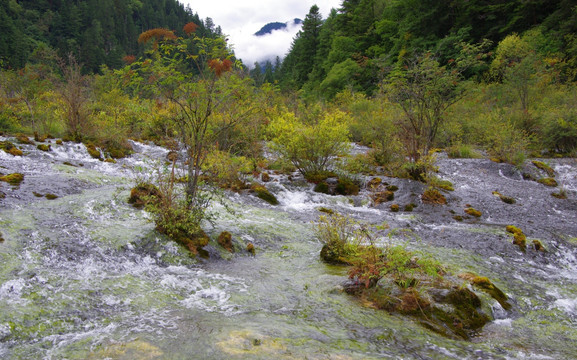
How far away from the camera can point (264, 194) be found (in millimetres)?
13008

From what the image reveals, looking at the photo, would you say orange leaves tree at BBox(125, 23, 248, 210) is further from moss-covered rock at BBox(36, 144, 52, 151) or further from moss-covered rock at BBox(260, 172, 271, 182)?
moss-covered rock at BBox(36, 144, 52, 151)

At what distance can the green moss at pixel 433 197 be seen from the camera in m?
12.9

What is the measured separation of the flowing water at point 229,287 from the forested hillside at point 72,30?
62.4m

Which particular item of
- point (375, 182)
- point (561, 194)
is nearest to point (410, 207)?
point (375, 182)

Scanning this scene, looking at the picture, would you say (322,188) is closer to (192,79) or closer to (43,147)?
(192,79)

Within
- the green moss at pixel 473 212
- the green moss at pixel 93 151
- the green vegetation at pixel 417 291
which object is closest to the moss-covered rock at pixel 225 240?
the green vegetation at pixel 417 291

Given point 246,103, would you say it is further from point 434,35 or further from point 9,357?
point 434,35

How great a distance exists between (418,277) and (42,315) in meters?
5.26

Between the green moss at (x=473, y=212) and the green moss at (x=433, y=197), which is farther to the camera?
the green moss at (x=433, y=197)

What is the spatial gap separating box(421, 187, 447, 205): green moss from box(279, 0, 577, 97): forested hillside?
305 inches

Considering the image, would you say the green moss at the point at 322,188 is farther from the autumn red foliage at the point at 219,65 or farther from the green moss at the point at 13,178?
the green moss at the point at 13,178

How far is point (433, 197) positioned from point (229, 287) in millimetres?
9697

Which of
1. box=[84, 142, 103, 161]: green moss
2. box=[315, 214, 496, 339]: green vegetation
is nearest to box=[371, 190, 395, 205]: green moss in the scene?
box=[315, 214, 496, 339]: green vegetation

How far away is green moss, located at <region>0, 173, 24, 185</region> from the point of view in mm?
9562
